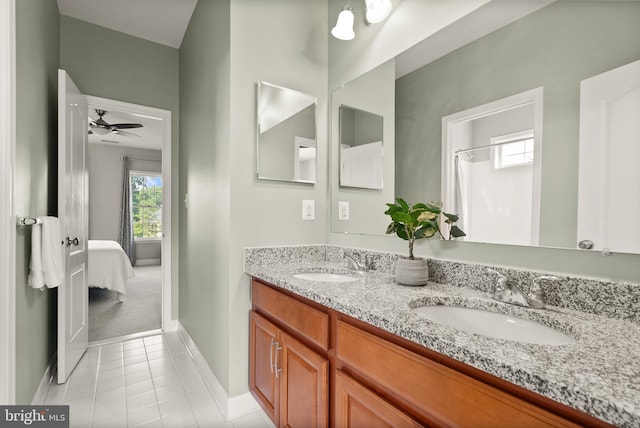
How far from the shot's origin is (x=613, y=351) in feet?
2.19

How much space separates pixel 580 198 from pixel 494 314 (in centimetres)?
44

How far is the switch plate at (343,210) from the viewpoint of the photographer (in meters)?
1.94

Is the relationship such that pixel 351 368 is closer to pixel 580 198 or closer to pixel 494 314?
pixel 494 314

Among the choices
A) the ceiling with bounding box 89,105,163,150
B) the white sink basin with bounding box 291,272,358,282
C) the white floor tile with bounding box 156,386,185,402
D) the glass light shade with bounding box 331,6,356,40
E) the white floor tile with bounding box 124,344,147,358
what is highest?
the ceiling with bounding box 89,105,163,150

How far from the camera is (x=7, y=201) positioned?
1.32 metres

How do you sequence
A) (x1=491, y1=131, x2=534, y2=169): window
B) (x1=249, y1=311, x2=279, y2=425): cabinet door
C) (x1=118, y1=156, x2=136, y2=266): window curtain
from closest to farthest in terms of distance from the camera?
(x1=491, y1=131, x2=534, y2=169): window
(x1=249, y1=311, x2=279, y2=425): cabinet door
(x1=118, y1=156, x2=136, y2=266): window curtain

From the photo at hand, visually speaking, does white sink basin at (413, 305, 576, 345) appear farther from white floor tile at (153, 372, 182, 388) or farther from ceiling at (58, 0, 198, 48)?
ceiling at (58, 0, 198, 48)

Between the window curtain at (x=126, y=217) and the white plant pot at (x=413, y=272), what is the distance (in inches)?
277

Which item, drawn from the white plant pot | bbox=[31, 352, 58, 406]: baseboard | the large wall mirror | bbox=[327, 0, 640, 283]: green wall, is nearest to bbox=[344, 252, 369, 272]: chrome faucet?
bbox=[327, 0, 640, 283]: green wall

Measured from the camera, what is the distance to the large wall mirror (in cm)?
95

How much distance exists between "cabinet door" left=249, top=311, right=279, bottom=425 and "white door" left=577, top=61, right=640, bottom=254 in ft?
4.18

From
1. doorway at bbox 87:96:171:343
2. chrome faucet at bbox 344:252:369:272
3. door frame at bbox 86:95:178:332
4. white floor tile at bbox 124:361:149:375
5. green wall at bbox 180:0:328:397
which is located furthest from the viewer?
doorway at bbox 87:96:171:343

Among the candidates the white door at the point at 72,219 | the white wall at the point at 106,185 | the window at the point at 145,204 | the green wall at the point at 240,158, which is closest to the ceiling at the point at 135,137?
the white wall at the point at 106,185

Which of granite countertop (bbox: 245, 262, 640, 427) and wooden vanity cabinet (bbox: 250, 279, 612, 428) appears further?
wooden vanity cabinet (bbox: 250, 279, 612, 428)
